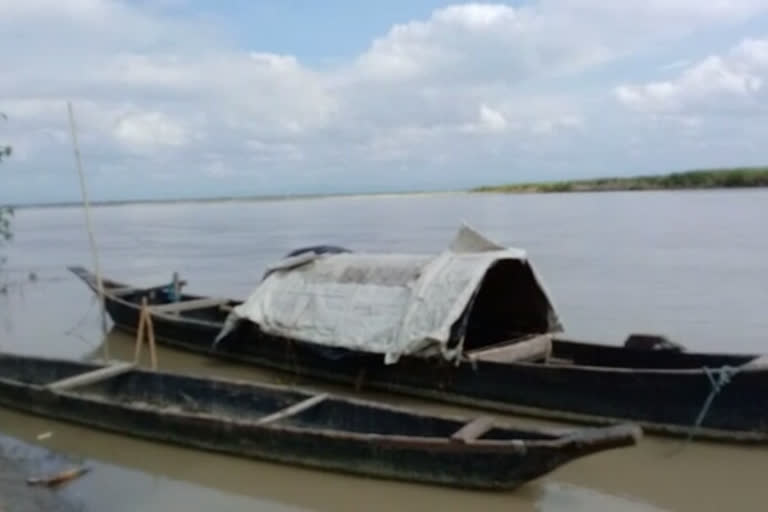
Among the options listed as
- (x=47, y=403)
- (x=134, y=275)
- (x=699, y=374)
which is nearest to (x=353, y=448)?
(x=699, y=374)

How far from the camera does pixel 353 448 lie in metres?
6.14

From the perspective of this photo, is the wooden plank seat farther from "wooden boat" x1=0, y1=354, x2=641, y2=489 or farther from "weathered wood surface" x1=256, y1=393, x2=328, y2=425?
"weathered wood surface" x1=256, y1=393, x2=328, y2=425

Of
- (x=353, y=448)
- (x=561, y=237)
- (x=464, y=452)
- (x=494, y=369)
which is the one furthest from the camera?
(x=561, y=237)

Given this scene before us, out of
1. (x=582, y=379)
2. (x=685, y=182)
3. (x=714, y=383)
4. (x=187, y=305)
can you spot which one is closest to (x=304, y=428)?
(x=582, y=379)

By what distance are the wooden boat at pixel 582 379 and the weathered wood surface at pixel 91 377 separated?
185 centimetres

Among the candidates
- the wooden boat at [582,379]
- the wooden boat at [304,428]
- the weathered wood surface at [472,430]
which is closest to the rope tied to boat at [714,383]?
the wooden boat at [582,379]

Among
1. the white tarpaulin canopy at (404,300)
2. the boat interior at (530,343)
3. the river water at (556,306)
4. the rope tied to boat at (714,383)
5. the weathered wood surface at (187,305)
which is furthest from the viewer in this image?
the weathered wood surface at (187,305)

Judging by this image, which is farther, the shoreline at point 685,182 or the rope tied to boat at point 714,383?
the shoreline at point 685,182

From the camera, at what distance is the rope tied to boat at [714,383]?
249 inches

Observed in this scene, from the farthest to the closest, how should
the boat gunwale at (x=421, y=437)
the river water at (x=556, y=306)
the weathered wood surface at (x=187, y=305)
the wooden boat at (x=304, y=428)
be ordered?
the weathered wood surface at (x=187, y=305)
the river water at (x=556, y=306)
the wooden boat at (x=304, y=428)
the boat gunwale at (x=421, y=437)

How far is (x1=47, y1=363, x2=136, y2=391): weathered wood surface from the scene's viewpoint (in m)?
7.95

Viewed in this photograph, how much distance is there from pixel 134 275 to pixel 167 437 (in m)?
16.3

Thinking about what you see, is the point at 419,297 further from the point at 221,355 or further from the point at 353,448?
the point at 221,355

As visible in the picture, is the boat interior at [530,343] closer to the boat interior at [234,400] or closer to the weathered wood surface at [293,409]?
the boat interior at [234,400]
